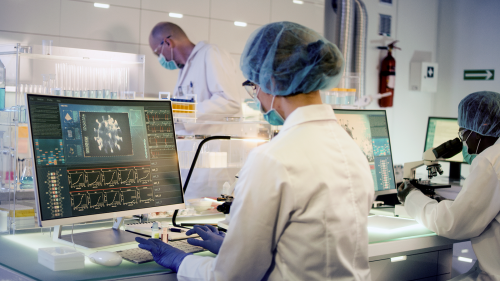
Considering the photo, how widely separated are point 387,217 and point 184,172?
1.06 metres

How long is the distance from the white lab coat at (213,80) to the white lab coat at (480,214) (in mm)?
1805

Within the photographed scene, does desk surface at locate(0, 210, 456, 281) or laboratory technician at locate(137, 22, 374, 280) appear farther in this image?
desk surface at locate(0, 210, 456, 281)

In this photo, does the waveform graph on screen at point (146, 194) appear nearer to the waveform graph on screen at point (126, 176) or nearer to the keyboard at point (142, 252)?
the waveform graph on screen at point (126, 176)

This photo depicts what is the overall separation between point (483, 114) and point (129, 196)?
5.33 feet

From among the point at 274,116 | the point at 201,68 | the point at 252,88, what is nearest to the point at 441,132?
the point at 201,68

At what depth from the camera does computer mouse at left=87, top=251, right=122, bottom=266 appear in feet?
4.38

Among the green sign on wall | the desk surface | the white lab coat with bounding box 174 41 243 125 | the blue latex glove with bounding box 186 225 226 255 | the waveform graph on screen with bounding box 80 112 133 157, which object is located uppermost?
the green sign on wall

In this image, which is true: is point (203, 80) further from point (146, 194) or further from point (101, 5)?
point (146, 194)

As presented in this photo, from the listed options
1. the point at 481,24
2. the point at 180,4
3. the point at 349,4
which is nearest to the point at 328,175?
the point at 180,4

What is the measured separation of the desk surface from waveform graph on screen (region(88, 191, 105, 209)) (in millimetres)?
147

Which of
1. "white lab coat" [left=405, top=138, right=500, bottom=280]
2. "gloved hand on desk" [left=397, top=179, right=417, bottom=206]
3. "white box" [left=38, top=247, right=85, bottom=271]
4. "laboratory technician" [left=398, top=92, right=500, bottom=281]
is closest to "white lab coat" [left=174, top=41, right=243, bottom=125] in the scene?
"gloved hand on desk" [left=397, top=179, right=417, bottom=206]

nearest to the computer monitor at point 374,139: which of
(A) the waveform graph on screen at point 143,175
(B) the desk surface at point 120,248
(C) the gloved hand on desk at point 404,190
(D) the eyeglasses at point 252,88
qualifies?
(C) the gloved hand on desk at point 404,190

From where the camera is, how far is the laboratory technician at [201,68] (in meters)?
3.46

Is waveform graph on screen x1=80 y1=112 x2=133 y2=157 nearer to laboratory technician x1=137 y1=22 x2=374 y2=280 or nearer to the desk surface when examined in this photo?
the desk surface
